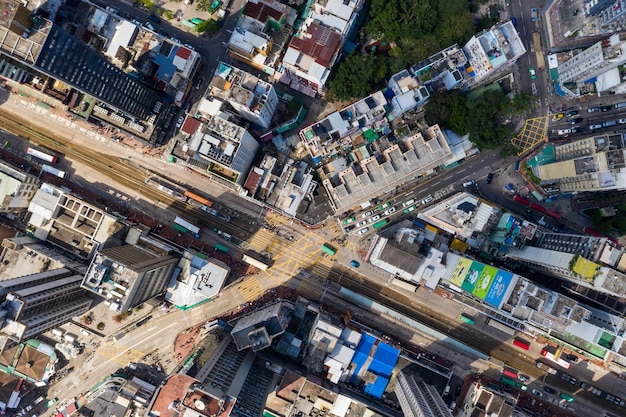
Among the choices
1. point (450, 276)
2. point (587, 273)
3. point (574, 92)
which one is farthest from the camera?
point (574, 92)

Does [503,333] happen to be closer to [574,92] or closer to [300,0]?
[574,92]

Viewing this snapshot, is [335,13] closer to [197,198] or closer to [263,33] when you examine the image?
[263,33]

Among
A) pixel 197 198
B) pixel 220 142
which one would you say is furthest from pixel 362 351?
pixel 220 142

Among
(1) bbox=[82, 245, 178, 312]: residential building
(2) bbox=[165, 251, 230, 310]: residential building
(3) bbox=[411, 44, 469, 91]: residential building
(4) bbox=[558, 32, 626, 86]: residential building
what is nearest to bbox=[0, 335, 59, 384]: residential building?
(2) bbox=[165, 251, 230, 310]: residential building

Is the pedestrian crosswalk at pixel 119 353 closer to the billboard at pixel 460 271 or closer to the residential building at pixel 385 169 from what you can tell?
the residential building at pixel 385 169

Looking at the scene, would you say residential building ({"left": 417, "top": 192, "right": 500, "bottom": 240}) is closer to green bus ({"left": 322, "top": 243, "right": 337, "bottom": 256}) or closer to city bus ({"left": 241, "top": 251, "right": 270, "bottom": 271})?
green bus ({"left": 322, "top": 243, "right": 337, "bottom": 256})

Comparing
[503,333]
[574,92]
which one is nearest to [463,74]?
[574,92]
